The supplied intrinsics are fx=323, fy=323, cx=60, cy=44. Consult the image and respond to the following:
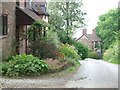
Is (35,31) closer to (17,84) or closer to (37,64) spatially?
(37,64)

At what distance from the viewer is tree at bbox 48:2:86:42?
3841cm

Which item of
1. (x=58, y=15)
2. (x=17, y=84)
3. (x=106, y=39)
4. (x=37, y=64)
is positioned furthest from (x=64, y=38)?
(x=17, y=84)

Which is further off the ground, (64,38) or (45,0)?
(45,0)

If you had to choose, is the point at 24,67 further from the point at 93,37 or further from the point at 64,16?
the point at 93,37

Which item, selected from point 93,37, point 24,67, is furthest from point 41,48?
point 93,37

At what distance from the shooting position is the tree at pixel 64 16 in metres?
38.4

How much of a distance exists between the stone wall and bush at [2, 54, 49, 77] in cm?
220

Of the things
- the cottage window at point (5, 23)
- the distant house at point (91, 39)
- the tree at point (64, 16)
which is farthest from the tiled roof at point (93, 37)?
the cottage window at point (5, 23)

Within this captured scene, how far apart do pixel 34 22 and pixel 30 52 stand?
6.12 feet

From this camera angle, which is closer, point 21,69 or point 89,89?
point 89,89

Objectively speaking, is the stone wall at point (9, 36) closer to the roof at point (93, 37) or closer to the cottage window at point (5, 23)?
the cottage window at point (5, 23)

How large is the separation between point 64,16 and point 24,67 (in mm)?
25578

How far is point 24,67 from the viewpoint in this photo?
14.1 metres

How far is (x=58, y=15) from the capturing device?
3869 centimetres
